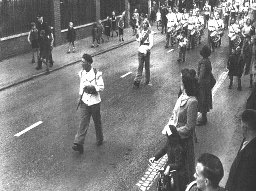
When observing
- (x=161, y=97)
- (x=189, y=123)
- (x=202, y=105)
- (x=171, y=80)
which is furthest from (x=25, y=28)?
(x=189, y=123)

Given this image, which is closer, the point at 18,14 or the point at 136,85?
the point at 136,85

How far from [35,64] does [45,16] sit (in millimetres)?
5562

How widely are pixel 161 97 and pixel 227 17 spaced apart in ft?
72.9

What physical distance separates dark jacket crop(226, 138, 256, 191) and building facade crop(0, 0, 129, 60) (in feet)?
58.4

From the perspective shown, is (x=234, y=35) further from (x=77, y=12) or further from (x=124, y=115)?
(x=77, y=12)

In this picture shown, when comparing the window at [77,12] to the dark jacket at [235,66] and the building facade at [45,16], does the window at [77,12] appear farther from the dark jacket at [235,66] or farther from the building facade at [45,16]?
the dark jacket at [235,66]

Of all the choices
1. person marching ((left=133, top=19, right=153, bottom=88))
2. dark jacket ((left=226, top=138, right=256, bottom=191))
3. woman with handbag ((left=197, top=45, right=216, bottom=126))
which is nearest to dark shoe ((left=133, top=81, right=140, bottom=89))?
person marching ((left=133, top=19, right=153, bottom=88))

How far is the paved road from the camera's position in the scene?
8.54 m

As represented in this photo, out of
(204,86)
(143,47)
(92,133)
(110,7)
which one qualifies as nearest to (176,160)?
(92,133)

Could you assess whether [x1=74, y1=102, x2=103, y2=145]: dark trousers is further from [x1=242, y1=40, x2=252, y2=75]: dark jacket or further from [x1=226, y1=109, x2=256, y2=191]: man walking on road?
[x1=242, y1=40, x2=252, y2=75]: dark jacket

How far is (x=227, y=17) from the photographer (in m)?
34.6

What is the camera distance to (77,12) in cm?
2870

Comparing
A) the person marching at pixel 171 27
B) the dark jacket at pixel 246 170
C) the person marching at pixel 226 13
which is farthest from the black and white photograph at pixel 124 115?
the person marching at pixel 226 13

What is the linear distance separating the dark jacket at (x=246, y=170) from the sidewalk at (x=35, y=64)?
472 inches
